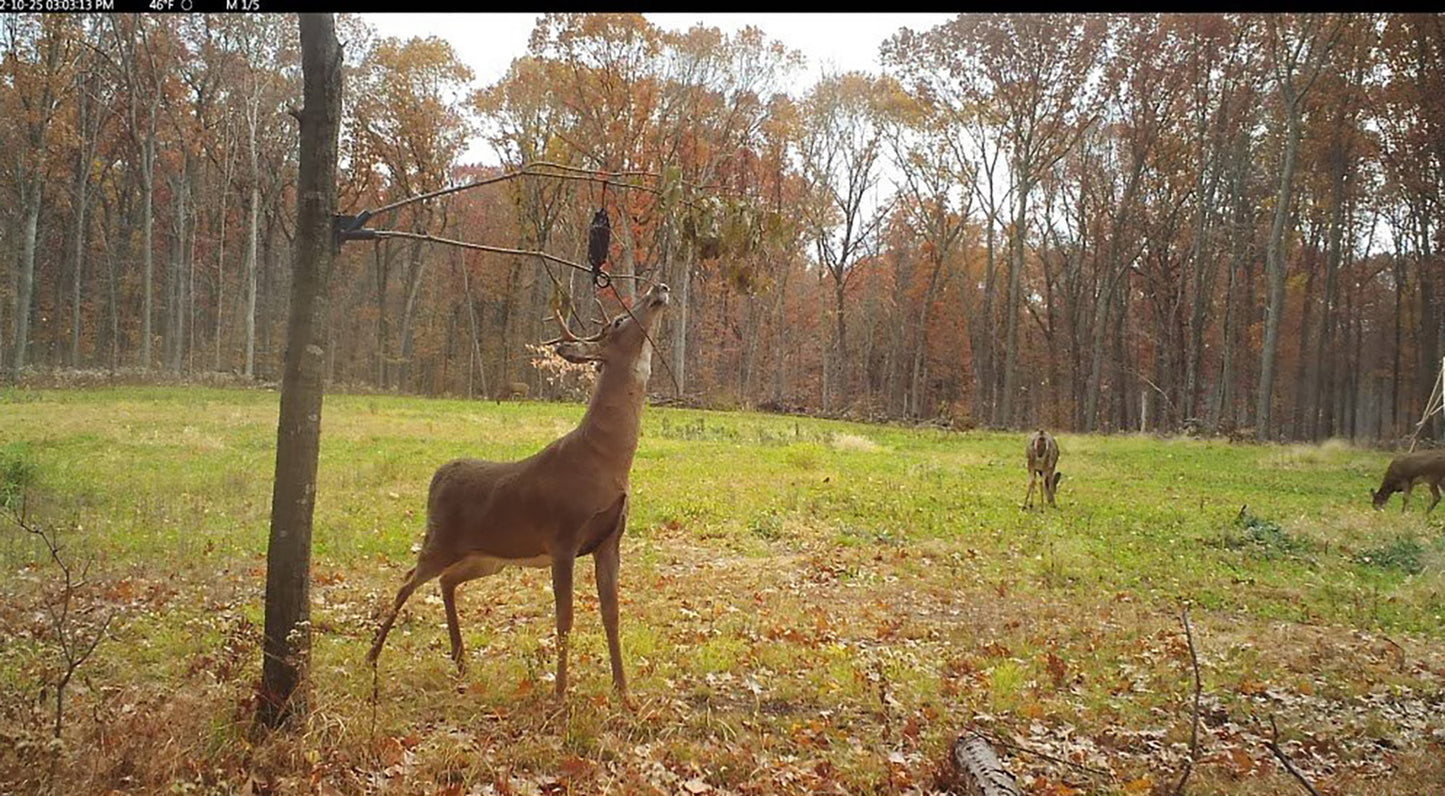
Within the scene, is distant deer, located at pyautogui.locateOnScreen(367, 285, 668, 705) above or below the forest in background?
below

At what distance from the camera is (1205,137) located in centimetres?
3098

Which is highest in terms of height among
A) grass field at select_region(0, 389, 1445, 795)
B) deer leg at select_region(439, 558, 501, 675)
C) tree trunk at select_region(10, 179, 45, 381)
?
tree trunk at select_region(10, 179, 45, 381)

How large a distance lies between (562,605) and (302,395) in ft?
5.49

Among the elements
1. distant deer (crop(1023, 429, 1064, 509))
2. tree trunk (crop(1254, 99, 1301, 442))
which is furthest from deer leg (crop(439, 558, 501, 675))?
tree trunk (crop(1254, 99, 1301, 442))

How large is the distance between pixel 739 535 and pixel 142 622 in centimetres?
608

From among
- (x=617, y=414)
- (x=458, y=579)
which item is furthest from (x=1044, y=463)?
(x=458, y=579)

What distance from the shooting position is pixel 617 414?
190 inches

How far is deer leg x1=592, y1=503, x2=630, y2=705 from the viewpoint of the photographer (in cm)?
478

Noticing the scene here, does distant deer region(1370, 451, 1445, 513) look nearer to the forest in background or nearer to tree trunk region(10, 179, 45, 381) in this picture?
the forest in background

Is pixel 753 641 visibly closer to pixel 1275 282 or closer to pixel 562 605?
pixel 562 605

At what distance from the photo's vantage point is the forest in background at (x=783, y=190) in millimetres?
→ 26500

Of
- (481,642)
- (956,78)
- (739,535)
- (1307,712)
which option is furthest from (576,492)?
(956,78)

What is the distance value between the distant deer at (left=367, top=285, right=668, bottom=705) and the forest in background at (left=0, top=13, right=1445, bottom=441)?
64.9ft
